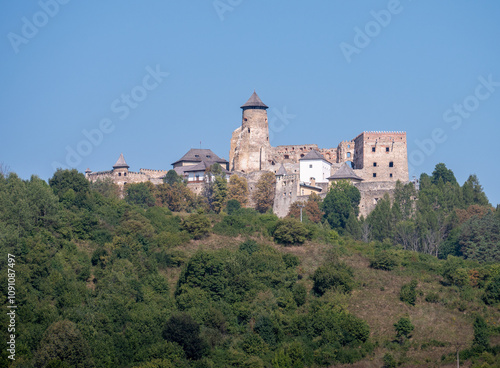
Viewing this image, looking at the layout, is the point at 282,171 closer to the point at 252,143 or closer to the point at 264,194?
the point at 264,194

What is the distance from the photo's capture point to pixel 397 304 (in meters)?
56.1

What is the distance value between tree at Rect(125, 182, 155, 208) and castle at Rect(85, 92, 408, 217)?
510 cm

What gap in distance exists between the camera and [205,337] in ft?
168

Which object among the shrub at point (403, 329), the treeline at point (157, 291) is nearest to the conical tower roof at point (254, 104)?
the treeline at point (157, 291)

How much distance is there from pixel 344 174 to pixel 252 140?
36.2 ft

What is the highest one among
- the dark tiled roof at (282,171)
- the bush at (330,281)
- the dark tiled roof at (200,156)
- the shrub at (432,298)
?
the dark tiled roof at (200,156)

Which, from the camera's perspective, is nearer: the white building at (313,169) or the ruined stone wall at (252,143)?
the white building at (313,169)

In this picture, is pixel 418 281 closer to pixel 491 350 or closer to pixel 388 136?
pixel 491 350

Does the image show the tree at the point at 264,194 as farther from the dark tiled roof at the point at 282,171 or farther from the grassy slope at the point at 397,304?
the grassy slope at the point at 397,304

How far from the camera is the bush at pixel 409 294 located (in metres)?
56.2

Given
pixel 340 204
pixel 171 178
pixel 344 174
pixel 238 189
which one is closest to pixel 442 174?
pixel 344 174

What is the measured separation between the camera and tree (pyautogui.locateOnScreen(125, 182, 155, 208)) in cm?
7712

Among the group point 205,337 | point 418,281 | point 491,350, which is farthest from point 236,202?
point 491,350

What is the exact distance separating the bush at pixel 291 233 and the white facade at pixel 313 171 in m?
16.0
